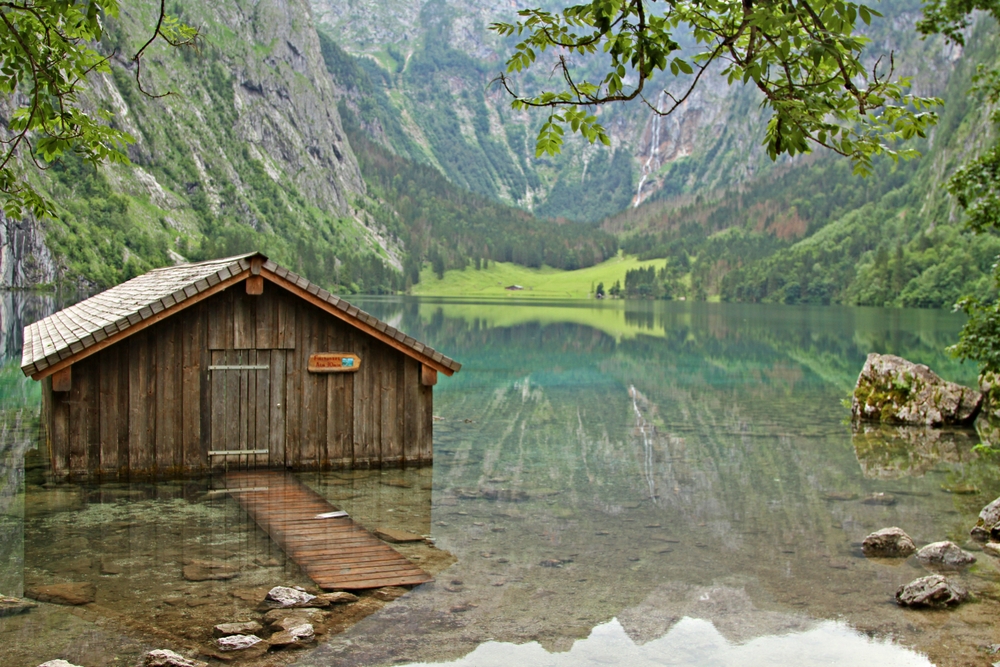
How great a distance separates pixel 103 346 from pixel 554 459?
1070cm

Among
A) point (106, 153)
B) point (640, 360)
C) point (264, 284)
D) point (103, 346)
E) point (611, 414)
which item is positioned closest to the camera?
point (106, 153)

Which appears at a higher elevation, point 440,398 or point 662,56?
point 662,56

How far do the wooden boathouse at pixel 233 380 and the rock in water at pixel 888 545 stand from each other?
910cm

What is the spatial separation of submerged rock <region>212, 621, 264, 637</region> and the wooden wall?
803 cm

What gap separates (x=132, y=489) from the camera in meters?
16.6

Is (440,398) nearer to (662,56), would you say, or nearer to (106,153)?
(106,153)

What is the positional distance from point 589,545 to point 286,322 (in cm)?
789

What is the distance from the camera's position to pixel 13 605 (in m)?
10.6

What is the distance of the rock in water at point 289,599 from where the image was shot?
35.9 ft

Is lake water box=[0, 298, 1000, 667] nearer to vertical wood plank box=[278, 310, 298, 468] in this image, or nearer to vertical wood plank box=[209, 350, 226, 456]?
vertical wood plank box=[278, 310, 298, 468]

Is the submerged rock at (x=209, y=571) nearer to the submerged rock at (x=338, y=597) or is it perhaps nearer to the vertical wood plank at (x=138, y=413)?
the submerged rock at (x=338, y=597)

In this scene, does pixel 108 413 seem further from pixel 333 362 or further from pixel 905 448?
pixel 905 448

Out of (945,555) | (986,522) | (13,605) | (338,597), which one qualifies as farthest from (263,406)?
(986,522)

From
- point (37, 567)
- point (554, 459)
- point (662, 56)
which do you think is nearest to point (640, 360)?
point (554, 459)
